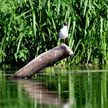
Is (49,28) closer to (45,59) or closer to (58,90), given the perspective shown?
(45,59)

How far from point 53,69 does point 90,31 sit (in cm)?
145

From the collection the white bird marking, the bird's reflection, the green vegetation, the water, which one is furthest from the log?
the green vegetation

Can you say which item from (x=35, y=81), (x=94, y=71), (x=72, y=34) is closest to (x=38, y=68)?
(x=35, y=81)

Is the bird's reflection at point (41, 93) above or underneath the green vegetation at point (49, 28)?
underneath

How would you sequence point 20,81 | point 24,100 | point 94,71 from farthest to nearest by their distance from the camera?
point 94,71, point 20,81, point 24,100

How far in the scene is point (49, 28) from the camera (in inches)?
638

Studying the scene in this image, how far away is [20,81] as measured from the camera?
479 inches

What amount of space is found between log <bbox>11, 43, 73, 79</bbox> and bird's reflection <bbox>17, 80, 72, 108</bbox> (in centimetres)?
43

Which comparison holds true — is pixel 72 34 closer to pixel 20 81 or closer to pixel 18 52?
pixel 18 52

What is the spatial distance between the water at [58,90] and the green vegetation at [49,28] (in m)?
1.55

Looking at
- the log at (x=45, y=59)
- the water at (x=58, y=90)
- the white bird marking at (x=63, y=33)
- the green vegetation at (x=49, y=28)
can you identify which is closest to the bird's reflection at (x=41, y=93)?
the water at (x=58, y=90)

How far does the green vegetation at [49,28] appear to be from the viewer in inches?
631

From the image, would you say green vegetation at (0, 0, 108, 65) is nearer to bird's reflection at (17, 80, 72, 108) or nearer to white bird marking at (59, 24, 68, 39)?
white bird marking at (59, 24, 68, 39)

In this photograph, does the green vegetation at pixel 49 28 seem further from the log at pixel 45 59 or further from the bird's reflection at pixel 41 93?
the bird's reflection at pixel 41 93
